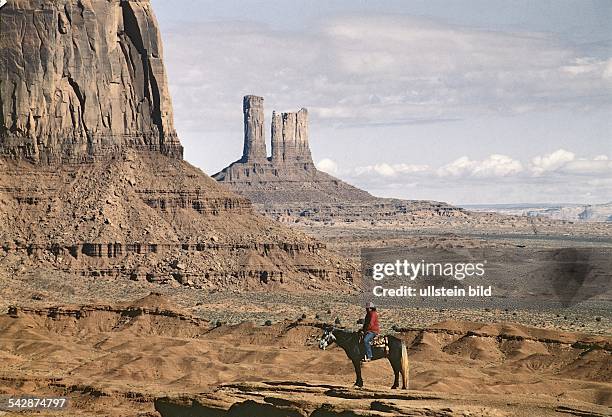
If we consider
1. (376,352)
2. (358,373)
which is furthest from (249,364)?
(358,373)

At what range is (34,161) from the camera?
421 ft

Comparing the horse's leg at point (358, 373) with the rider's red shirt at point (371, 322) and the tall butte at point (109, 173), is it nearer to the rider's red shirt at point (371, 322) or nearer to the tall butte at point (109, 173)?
the rider's red shirt at point (371, 322)

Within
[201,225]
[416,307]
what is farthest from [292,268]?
[416,307]

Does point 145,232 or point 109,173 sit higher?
point 109,173

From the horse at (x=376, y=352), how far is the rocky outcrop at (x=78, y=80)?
95778 mm

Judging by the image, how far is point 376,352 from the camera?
36.0 m

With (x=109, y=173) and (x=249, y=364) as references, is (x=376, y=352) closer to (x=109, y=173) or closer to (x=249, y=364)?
(x=249, y=364)

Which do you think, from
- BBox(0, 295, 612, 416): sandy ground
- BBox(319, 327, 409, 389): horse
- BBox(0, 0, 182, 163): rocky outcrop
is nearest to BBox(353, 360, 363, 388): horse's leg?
BBox(319, 327, 409, 389): horse

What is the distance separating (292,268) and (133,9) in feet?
105

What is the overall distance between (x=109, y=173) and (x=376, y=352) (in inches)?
3774

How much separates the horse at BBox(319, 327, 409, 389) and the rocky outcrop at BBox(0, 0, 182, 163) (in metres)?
95.8

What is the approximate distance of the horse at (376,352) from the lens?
116 ft

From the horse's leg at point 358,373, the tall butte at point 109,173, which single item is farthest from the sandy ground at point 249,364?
the tall butte at point 109,173

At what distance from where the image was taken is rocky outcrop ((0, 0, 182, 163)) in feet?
418
